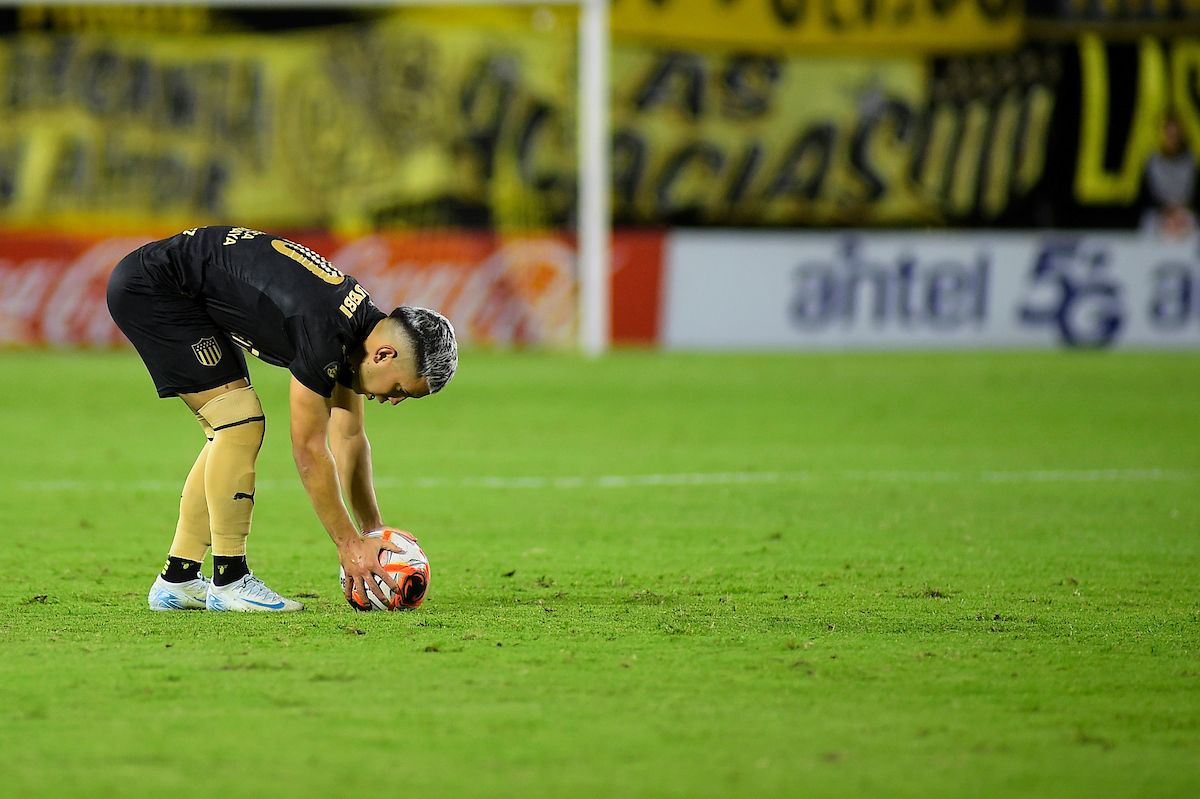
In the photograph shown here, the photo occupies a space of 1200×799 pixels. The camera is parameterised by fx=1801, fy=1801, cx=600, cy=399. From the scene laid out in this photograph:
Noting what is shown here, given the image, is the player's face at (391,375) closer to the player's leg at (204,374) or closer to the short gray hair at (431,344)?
the short gray hair at (431,344)

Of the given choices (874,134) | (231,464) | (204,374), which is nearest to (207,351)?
(204,374)

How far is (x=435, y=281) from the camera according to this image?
20.4 metres

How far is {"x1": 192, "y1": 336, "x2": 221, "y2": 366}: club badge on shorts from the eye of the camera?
6457 mm

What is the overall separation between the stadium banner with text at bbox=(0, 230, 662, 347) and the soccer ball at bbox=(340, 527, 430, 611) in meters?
13.4

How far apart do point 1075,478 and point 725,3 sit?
42.9 ft

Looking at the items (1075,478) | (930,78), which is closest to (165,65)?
(930,78)

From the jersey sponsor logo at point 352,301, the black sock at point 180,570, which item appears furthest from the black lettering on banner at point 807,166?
the jersey sponsor logo at point 352,301

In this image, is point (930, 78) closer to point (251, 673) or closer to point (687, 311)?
point (687, 311)

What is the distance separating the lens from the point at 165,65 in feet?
73.4

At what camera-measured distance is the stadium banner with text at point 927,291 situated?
20.9 m

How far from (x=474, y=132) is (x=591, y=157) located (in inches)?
132

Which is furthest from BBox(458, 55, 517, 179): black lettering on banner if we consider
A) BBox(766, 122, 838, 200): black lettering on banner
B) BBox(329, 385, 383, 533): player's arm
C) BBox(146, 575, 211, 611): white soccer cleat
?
BBox(146, 575, 211, 611): white soccer cleat

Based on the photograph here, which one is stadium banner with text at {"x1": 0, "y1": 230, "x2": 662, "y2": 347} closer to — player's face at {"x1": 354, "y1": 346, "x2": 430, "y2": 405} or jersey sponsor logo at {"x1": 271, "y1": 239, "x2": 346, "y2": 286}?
jersey sponsor logo at {"x1": 271, "y1": 239, "x2": 346, "y2": 286}

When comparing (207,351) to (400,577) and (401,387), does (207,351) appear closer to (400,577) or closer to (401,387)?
(401,387)
